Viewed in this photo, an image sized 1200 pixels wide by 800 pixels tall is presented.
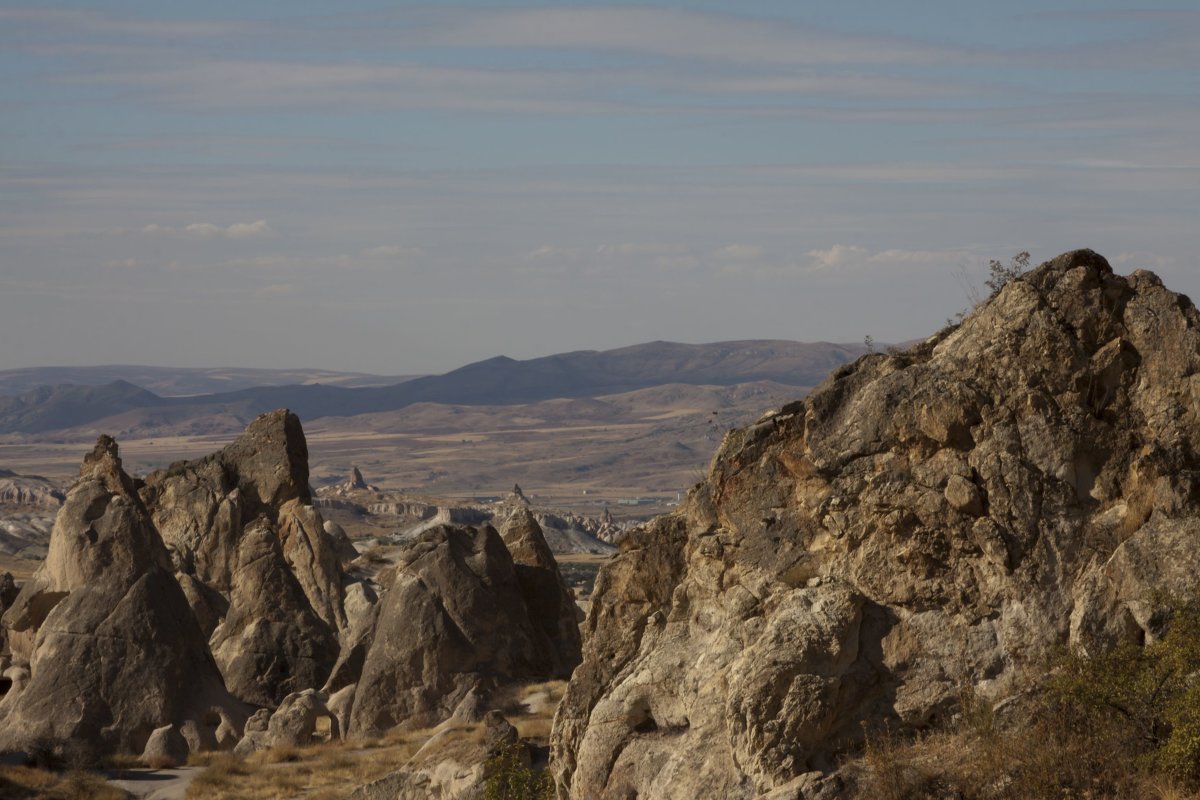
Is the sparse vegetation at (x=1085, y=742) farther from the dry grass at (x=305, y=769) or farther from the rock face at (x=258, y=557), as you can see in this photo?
the rock face at (x=258, y=557)

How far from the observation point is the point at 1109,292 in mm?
15938

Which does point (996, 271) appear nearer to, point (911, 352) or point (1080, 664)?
point (911, 352)

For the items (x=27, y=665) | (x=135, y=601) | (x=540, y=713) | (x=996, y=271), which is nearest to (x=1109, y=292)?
(x=996, y=271)

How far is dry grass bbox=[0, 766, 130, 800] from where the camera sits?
24.3 metres

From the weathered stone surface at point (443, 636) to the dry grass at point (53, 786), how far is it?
4980 mm

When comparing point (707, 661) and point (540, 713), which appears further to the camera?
point (540, 713)

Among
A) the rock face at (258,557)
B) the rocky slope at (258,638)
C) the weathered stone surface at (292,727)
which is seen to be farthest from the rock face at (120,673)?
the rock face at (258,557)

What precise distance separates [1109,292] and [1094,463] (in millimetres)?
1764

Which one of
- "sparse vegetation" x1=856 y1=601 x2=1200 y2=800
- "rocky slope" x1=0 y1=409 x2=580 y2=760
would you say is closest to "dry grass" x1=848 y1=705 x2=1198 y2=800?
"sparse vegetation" x1=856 y1=601 x2=1200 y2=800

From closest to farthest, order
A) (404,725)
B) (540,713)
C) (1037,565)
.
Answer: (1037,565) < (540,713) < (404,725)

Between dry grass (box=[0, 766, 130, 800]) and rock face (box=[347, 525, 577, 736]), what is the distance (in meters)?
4.97

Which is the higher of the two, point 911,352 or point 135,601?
point 911,352

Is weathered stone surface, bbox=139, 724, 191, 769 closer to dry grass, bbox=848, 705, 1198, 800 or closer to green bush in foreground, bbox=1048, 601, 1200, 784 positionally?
dry grass, bbox=848, 705, 1198, 800

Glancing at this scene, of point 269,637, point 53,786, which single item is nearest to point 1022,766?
point 53,786
